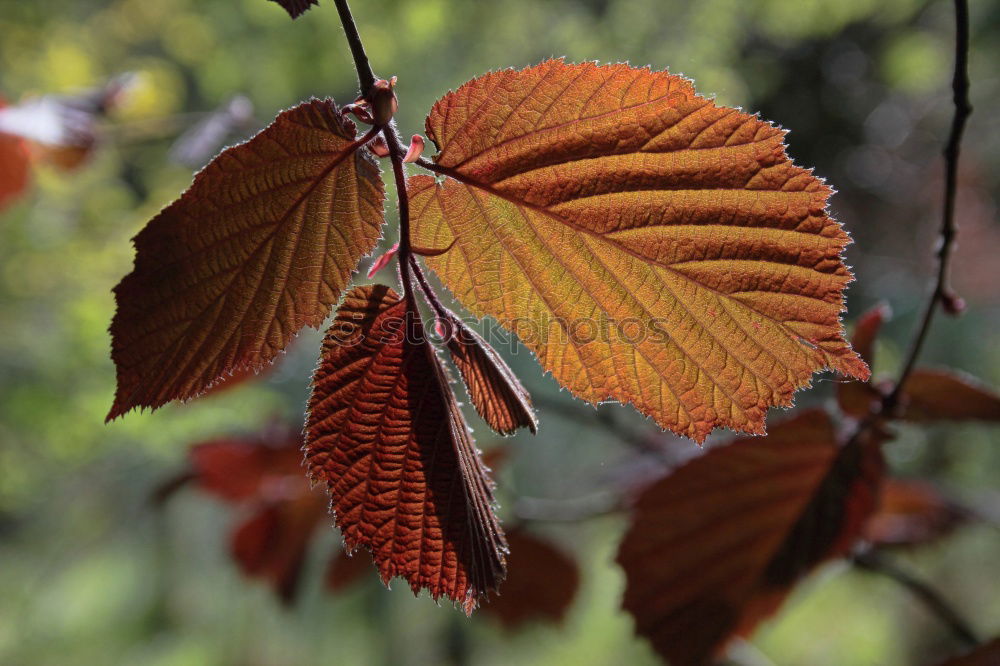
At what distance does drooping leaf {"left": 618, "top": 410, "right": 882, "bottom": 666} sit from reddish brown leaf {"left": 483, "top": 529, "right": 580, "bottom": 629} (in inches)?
11.9

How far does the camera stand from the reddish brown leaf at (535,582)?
837 mm

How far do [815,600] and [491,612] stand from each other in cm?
180

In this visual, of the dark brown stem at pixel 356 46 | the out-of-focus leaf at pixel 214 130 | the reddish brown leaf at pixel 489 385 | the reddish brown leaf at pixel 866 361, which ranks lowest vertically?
the reddish brown leaf at pixel 866 361

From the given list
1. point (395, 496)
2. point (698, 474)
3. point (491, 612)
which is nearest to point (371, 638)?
point (491, 612)

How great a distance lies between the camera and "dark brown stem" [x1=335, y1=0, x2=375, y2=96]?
23 cm

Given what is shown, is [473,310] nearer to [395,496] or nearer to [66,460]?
[395,496]

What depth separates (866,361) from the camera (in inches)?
17.1

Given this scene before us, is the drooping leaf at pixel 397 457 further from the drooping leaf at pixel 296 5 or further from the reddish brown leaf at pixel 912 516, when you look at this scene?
the reddish brown leaf at pixel 912 516

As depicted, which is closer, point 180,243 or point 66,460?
point 180,243

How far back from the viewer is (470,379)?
0.29 meters

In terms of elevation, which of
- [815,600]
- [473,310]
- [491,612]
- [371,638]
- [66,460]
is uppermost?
[66,460]

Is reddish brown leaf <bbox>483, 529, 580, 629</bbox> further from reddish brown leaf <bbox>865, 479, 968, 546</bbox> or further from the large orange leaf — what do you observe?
the large orange leaf

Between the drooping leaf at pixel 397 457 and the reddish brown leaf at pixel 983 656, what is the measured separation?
14.3 inches

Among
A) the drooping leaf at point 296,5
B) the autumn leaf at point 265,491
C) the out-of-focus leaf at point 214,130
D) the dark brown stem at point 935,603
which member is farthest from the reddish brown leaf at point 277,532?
the drooping leaf at point 296,5
